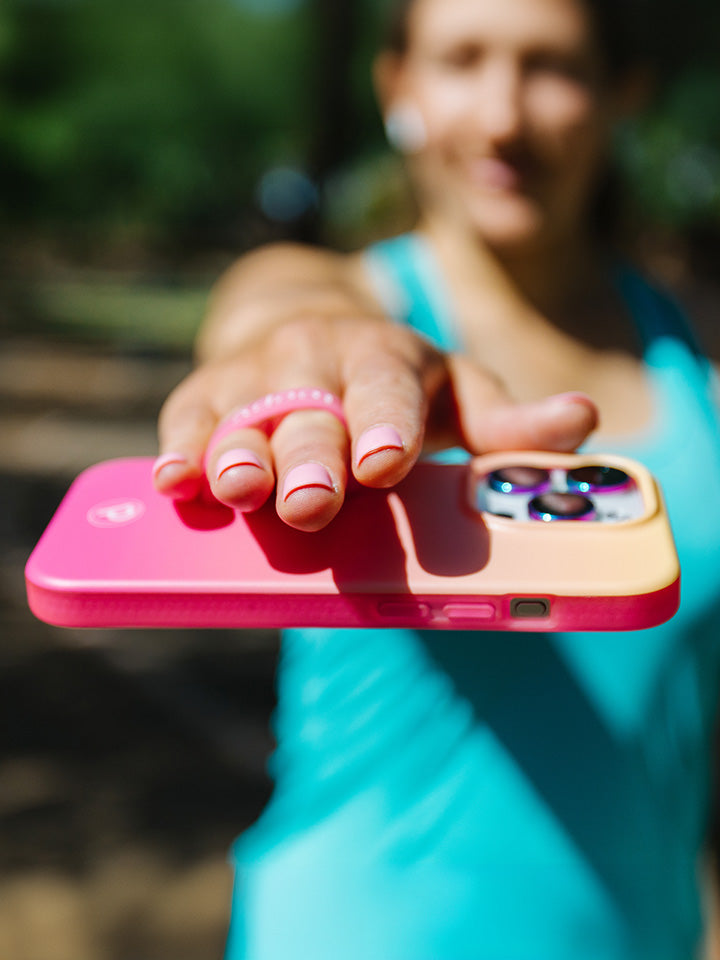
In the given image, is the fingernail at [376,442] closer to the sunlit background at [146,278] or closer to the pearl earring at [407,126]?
the pearl earring at [407,126]

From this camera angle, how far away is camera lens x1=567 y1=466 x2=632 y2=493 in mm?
958

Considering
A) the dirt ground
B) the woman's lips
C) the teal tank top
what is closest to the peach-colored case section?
the teal tank top

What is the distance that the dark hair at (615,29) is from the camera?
1491 mm

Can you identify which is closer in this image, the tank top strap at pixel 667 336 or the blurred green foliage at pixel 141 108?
the tank top strap at pixel 667 336

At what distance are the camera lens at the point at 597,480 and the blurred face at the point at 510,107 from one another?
659mm

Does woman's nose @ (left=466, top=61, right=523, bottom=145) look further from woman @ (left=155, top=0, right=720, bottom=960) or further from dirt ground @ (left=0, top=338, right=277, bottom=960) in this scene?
dirt ground @ (left=0, top=338, right=277, bottom=960)

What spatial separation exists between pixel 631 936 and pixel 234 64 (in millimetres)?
15556

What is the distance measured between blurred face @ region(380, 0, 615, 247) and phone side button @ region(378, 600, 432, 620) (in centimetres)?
88

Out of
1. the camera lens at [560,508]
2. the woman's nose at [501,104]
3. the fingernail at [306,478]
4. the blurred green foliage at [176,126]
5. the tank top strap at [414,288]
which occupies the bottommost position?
the blurred green foliage at [176,126]

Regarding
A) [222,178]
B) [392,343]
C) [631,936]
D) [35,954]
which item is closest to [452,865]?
[631,936]

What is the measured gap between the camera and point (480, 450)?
0.98 metres

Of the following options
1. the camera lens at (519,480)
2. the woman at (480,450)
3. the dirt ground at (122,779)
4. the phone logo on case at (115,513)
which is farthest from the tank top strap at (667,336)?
the dirt ground at (122,779)

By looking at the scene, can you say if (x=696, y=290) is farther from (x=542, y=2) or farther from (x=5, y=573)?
(x=5, y=573)

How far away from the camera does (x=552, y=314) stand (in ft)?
5.40
